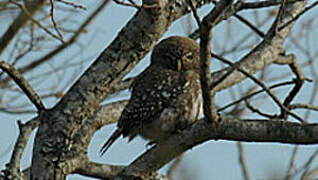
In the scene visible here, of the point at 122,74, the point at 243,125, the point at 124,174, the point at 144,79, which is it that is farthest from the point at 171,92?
the point at 243,125

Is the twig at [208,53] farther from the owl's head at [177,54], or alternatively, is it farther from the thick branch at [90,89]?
the owl's head at [177,54]

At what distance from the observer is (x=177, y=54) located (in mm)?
6309

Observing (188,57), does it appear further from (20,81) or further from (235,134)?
(235,134)

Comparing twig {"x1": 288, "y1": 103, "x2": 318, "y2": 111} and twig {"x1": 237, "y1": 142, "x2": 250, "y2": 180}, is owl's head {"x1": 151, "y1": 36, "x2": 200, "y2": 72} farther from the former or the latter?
twig {"x1": 237, "y1": 142, "x2": 250, "y2": 180}

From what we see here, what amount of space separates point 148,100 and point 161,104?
0.13 metres

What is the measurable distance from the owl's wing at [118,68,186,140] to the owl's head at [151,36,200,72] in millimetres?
269

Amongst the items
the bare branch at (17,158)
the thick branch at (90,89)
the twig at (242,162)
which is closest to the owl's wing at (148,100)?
the bare branch at (17,158)

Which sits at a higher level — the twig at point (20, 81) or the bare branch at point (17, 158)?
the twig at point (20, 81)

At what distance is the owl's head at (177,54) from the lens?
6211 millimetres

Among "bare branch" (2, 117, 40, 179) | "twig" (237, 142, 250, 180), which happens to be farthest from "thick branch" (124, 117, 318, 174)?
"twig" (237, 142, 250, 180)

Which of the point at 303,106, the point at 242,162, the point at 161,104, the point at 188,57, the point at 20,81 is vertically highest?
the point at 188,57

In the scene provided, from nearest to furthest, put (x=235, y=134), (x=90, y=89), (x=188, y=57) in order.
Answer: (x=235, y=134), (x=90, y=89), (x=188, y=57)

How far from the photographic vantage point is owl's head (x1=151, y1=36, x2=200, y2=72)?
6.21m

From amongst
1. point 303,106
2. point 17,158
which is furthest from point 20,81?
point 303,106
